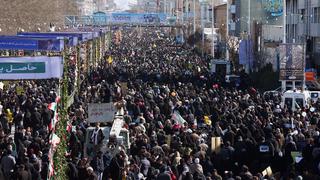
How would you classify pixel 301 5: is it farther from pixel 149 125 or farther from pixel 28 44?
pixel 149 125

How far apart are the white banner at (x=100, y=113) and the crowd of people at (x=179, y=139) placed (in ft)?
1.17

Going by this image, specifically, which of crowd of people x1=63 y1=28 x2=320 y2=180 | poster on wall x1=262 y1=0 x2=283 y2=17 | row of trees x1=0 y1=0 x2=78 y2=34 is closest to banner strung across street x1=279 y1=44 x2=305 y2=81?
crowd of people x1=63 y1=28 x2=320 y2=180

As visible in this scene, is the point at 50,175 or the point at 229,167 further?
the point at 229,167

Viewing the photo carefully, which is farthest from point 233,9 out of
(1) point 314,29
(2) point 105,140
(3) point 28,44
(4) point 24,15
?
(2) point 105,140

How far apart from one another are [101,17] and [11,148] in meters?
83.4

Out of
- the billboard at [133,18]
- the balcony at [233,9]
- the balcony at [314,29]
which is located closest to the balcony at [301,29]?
the balcony at [314,29]

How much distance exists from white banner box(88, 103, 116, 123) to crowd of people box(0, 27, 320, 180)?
356 millimetres

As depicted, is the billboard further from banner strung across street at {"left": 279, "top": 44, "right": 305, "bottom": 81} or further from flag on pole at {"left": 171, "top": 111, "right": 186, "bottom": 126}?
flag on pole at {"left": 171, "top": 111, "right": 186, "bottom": 126}

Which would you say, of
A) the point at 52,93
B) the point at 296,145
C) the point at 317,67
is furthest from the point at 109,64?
the point at 296,145

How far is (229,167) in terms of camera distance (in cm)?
1828

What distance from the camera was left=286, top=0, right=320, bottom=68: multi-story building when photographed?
56250 mm

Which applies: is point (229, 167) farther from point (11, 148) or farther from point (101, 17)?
point (101, 17)

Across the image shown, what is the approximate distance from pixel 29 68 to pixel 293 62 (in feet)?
50.5

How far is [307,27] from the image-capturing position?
2363 inches
